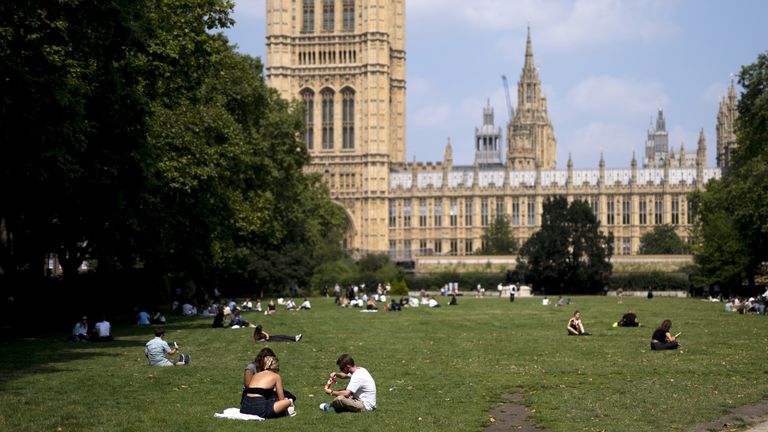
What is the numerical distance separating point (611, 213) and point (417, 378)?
98676mm

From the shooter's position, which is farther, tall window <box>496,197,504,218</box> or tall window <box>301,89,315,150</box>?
tall window <box>496,197,504,218</box>

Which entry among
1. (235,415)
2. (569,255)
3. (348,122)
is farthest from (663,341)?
(348,122)

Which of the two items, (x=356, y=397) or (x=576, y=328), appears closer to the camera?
(x=356, y=397)

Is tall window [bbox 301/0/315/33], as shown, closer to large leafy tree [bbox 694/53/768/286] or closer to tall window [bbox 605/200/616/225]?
tall window [bbox 605/200/616/225]

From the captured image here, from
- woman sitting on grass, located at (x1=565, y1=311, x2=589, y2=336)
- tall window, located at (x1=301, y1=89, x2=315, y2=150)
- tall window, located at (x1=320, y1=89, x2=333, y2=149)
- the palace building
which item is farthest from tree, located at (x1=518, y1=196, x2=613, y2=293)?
woman sitting on grass, located at (x1=565, y1=311, x2=589, y2=336)

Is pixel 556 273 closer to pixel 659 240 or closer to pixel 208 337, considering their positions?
pixel 659 240

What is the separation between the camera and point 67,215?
99.8 ft

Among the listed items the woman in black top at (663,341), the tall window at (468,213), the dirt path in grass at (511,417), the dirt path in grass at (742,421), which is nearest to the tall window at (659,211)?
the tall window at (468,213)

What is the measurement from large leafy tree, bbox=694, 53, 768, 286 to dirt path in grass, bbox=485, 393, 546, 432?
30.3 metres

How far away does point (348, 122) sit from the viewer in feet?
364

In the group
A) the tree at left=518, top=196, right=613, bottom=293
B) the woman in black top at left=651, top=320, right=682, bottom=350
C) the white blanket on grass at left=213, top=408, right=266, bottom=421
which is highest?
the tree at left=518, top=196, right=613, bottom=293

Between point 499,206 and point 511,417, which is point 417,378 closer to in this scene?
point 511,417

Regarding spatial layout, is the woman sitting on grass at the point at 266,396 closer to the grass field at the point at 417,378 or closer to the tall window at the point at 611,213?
the grass field at the point at 417,378

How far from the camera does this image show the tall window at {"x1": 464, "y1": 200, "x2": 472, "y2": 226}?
117 m
